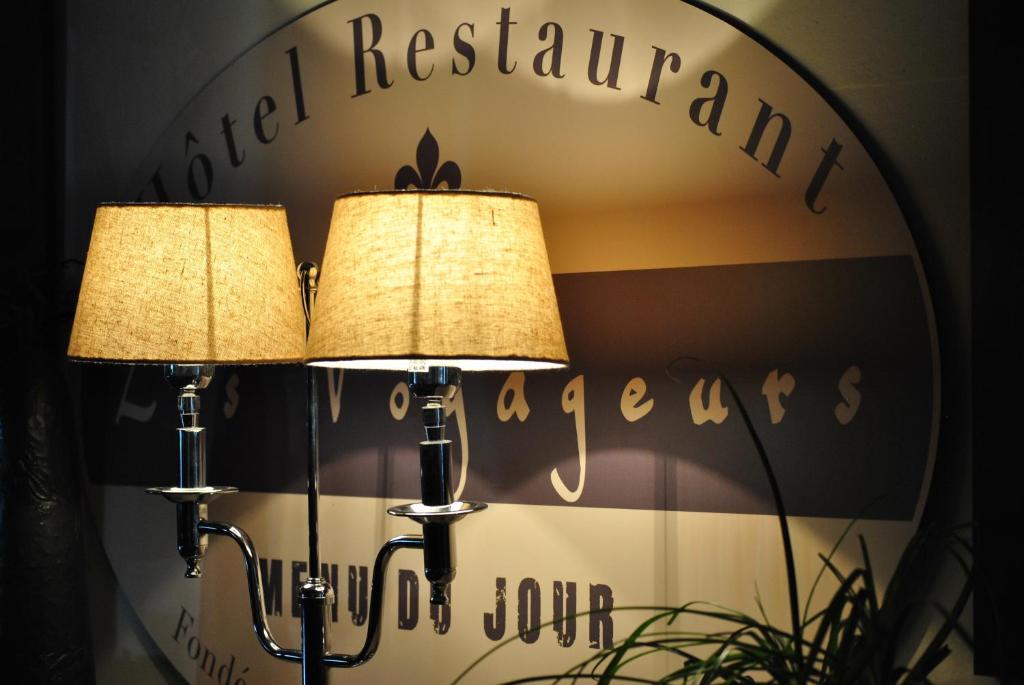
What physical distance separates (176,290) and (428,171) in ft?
1.48

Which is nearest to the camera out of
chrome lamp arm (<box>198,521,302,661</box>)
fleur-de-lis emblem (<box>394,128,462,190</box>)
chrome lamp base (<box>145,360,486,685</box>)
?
chrome lamp base (<box>145,360,486,685</box>)

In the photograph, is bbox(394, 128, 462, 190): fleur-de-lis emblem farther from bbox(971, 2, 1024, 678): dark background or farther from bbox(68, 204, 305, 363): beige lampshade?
bbox(971, 2, 1024, 678): dark background

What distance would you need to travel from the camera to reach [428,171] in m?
1.61

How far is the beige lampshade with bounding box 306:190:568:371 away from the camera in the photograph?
112cm

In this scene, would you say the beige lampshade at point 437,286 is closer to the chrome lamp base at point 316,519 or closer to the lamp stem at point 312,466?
the chrome lamp base at point 316,519

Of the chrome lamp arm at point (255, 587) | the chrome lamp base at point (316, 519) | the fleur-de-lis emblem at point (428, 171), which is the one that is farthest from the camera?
the fleur-de-lis emblem at point (428, 171)

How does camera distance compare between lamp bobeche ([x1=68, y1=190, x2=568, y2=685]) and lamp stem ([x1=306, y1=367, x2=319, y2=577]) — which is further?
lamp stem ([x1=306, y1=367, x2=319, y2=577])

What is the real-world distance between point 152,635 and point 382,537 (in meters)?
0.52

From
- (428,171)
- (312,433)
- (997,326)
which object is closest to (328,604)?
(312,433)

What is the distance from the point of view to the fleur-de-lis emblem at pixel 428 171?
159cm

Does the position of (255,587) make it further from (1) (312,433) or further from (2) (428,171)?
(2) (428,171)

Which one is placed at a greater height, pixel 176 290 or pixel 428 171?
pixel 428 171

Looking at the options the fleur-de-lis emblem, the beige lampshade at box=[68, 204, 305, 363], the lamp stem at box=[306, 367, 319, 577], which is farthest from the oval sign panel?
the beige lampshade at box=[68, 204, 305, 363]

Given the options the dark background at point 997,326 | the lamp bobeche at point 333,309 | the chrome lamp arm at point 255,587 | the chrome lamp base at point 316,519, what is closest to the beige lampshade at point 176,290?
the lamp bobeche at point 333,309
